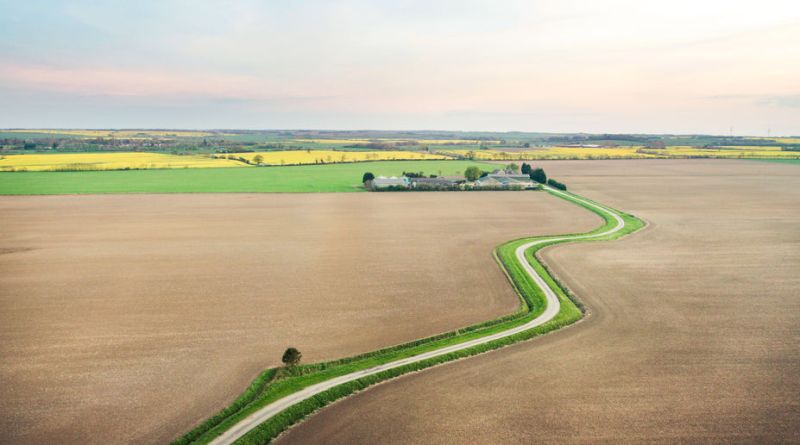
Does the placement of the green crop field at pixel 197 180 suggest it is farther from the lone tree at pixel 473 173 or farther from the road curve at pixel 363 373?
the road curve at pixel 363 373

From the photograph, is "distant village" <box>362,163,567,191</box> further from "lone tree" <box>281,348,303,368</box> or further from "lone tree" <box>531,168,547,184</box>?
"lone tree" <box>281,348,303,368</box>

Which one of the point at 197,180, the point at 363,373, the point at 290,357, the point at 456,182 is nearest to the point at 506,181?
the point at 456,182

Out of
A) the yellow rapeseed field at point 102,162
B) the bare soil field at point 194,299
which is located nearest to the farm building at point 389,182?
the bare soil field at point 194,299

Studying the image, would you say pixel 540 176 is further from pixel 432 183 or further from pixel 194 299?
pixel 194 299

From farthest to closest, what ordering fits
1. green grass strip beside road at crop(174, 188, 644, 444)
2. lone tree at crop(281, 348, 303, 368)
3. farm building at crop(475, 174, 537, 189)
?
farm building at crop(475, 174, 537, 189)
lone tree at crop(281, 348, 303, 368)
green grass strip beside road at crop(174, 188, 644, 444)

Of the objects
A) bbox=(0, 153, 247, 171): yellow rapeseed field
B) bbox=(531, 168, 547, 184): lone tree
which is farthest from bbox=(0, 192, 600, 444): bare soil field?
bbox=(0, 153, 247, 171): yellow rapeseed field
